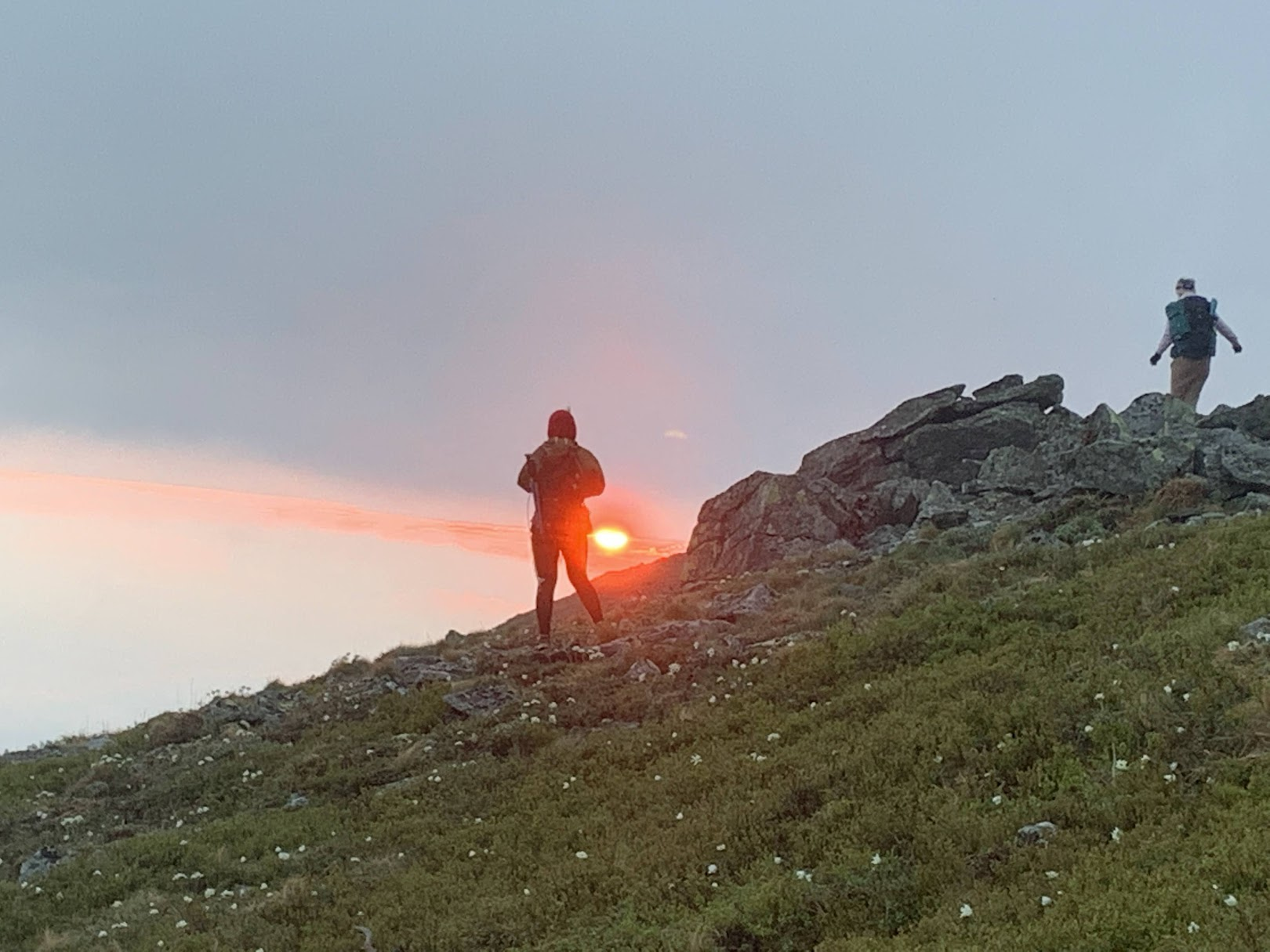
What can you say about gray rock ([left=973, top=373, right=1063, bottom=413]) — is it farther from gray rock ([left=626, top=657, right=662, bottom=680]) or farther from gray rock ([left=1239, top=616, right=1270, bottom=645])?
gray rock ([left=1239, top=616, right=1270, bottom=645])

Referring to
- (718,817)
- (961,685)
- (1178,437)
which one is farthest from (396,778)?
(1178,437)

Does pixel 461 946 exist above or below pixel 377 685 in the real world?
below

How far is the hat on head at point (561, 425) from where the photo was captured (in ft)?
65.4

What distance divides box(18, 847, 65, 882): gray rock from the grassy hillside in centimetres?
22

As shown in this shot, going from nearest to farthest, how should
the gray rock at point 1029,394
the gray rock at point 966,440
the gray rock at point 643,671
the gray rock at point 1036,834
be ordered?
the gray rock at point 1036,834
the gray rock at point 643,671
the gray rock at point 966,440
the gray rock at point 1029,394

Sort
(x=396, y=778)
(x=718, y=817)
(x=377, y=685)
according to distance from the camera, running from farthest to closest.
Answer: (x=377, y=685) < (x=396, y=778) < (x=718, y=817)

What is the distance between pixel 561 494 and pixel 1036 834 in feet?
40.9

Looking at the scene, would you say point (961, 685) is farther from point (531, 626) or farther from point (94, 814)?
point (531, 626)

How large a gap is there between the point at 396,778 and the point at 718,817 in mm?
6415

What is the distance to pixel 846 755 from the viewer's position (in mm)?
11039

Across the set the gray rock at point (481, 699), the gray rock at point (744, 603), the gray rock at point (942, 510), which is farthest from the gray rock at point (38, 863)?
the gray rock at point (942, 510)

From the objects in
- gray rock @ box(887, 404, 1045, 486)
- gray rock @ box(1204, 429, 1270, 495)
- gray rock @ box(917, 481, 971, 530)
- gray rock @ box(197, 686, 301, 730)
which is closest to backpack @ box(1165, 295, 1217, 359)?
gray rock @ box(1204, 429, 1270, 495)

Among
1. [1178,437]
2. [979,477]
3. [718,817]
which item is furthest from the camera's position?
[979,477]

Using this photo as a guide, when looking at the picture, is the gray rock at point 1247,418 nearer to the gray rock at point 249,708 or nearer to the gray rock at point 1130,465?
the gray rock at point 1130,465
